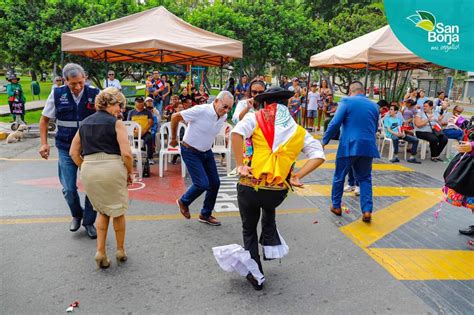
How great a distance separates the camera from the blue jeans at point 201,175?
4.46 meters

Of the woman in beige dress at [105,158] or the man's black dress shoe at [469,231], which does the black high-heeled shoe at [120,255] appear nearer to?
the woman in beige dress at [105,158]

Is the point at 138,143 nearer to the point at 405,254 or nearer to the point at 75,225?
the point at 75,225

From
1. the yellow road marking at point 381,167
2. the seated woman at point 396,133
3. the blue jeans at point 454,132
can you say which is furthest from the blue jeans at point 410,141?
the blue jeans at point 454,132

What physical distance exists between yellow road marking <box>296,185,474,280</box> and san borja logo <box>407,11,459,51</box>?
223 centimetres

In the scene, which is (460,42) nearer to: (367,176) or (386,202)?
(367,176)

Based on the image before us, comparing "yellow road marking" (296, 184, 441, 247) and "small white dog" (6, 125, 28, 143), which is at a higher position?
"small white dog" (6, 125, 28, 143)

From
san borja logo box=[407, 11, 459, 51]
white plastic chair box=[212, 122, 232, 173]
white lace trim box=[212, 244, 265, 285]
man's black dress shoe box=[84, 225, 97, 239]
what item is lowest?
man's black dress shoe box=[84, 225, 97, 239]

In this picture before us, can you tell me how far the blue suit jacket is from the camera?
4801mm

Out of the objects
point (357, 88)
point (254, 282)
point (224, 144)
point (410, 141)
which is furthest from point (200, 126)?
point (410, 141)

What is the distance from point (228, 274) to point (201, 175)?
1.35m

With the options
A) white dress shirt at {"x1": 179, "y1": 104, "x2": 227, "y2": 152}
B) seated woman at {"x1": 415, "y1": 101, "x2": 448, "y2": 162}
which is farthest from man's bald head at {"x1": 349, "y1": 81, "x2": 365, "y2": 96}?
seated woman at {"x1": 415, "y1": 101, "x2": 448, "y2": 162}

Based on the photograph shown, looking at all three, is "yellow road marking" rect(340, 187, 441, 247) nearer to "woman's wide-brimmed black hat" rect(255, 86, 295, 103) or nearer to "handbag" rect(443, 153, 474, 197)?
"handbag" rect(443, 153, 474, 197)

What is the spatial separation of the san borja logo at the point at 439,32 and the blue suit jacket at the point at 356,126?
267 centimetres

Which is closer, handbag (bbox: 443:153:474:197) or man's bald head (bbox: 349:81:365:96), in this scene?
handbag (bbox: 443:153:474:197)
